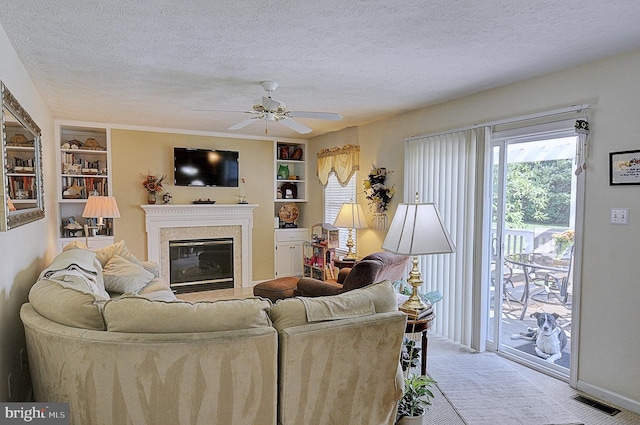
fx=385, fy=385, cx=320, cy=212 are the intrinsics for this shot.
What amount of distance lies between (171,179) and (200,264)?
4.50 ft

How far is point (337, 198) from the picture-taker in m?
6.03

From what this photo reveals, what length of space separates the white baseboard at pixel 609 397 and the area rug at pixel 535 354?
252 mm

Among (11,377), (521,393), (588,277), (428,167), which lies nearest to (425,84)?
(428,167)

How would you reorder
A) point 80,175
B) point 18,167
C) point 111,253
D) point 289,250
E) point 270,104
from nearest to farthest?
1. point 18,167
2. point 270,104
3. point 111,253
4. point 80,175
5. point 289,250

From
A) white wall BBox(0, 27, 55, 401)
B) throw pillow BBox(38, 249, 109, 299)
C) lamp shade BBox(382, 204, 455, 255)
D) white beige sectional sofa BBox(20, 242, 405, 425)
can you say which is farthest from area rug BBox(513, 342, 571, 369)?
white wall BBox(0, 27, 55, 401)

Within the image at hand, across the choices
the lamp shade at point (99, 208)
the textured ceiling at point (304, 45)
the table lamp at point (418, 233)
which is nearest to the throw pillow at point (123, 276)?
the lamp shade at point (99, 208)

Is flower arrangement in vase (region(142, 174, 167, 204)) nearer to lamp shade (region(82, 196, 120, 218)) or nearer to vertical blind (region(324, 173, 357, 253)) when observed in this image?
lamp shade (region(82, 196, 120, 218))

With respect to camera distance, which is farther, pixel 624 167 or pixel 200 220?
pixel 200 220

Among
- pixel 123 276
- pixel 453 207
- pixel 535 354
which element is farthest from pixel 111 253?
pixel 535 354

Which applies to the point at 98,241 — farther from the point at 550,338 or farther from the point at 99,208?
the point at 550,338

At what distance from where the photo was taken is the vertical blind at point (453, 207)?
3.71 metres

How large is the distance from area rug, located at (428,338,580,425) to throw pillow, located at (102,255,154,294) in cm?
286

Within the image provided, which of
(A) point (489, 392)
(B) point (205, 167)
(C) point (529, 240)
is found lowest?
(A) point (489, 392)

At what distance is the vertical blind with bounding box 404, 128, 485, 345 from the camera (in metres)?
3.71
